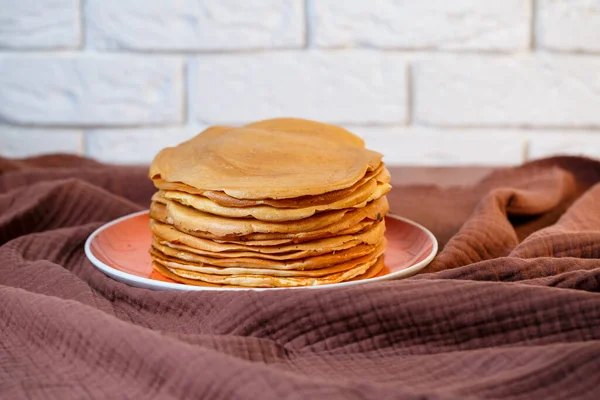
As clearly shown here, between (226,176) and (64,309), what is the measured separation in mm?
182

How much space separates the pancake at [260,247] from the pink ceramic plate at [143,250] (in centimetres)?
4

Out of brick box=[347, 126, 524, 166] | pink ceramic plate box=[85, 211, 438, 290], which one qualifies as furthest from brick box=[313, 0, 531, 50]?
pink ceramic plate box=[85, 211, 438, 290]

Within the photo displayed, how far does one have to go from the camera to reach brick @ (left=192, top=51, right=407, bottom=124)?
1426 millimetres

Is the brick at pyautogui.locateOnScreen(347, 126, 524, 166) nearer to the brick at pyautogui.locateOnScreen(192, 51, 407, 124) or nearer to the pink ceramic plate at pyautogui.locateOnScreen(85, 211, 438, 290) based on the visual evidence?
the brick at pyautogui.locateOnScreen(192, 51, 407, 124)

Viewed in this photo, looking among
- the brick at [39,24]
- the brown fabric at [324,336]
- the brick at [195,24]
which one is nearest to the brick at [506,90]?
the brick at [195,24]

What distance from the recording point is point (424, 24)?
4.71 ft

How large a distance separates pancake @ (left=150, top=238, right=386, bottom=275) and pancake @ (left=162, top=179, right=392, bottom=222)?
4cm

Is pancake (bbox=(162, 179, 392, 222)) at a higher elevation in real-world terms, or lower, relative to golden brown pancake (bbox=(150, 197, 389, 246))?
higher

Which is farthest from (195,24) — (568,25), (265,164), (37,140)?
(265,164)

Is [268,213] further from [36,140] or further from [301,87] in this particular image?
[36,140]

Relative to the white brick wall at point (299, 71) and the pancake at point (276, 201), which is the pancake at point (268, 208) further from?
the white brick wall at point (299, 71)

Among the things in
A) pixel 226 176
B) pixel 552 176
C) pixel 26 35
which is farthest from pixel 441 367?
pixel 26 35

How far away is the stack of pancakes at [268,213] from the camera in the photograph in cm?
57

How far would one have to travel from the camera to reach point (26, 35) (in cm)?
142
